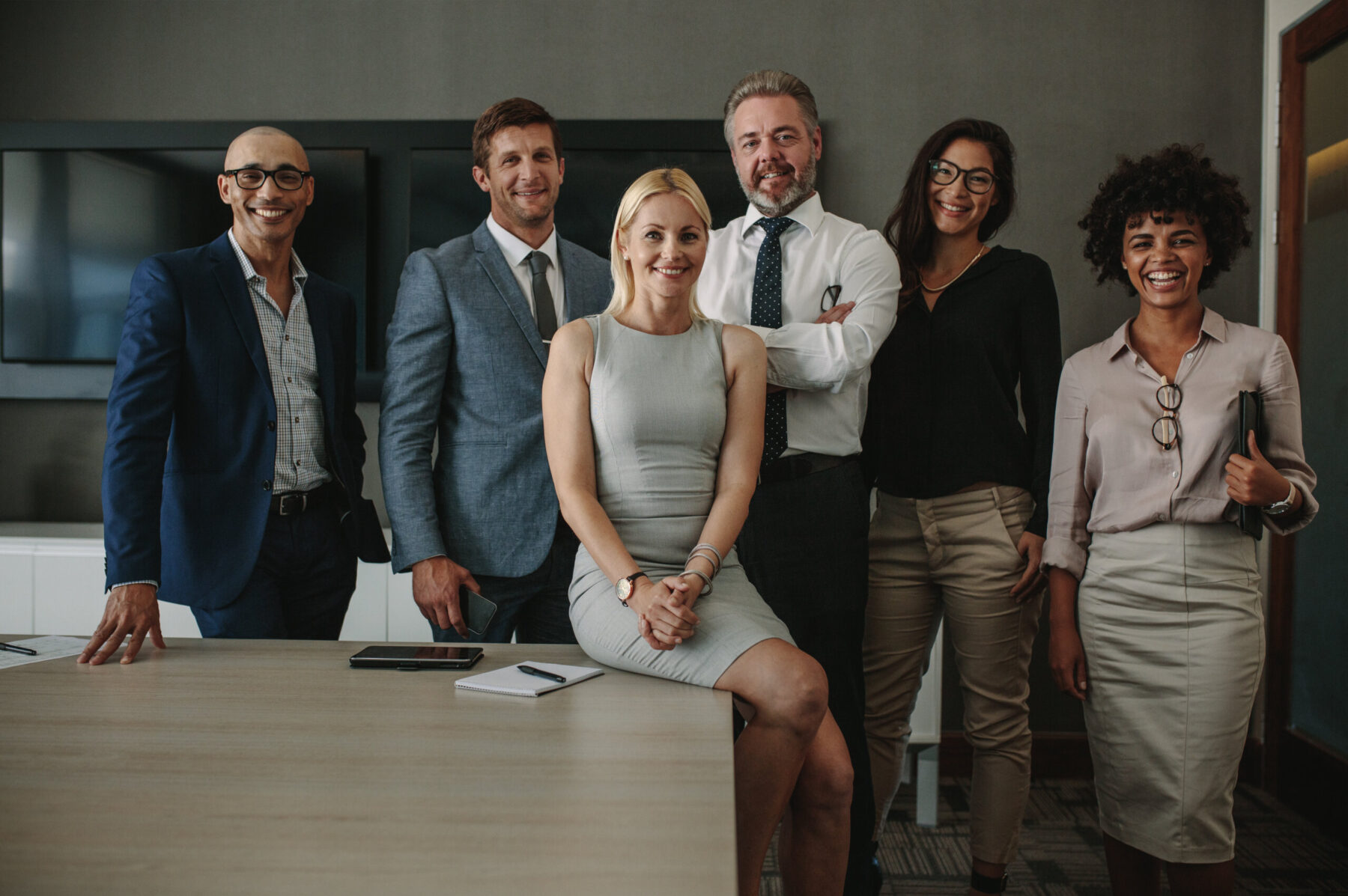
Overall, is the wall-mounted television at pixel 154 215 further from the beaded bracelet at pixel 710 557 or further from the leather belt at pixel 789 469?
the beaded bracelet at pixel 710 557

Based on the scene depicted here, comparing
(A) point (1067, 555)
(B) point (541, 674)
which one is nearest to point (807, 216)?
(A) point (1067, 555)

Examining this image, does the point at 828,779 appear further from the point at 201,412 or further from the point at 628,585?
the point at 201,412

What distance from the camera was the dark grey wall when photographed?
3205 mm

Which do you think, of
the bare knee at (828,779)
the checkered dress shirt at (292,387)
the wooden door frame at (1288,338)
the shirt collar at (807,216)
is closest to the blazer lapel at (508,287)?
the checkered dress shirt at (292,387)

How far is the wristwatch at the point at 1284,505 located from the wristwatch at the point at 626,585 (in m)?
1.12

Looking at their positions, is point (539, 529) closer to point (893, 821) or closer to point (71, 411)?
point (893, 821)

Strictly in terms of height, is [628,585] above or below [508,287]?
below

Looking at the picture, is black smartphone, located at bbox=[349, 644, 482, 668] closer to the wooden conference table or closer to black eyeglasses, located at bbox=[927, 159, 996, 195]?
the wooden conference table

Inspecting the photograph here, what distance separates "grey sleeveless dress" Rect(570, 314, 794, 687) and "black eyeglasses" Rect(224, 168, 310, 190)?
2.52 feet

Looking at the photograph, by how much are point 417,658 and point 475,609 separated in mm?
385

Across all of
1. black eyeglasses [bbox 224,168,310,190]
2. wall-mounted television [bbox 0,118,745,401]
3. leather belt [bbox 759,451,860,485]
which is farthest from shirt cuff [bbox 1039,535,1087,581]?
wall-mounted television [bbox 0,118,745,401]

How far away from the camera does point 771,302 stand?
6.42ft

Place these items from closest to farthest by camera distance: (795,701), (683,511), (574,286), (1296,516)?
(795,701) → (683,511) → (1296,516) → (574,286)

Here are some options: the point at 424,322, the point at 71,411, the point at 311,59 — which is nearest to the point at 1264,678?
the point at 424,322
